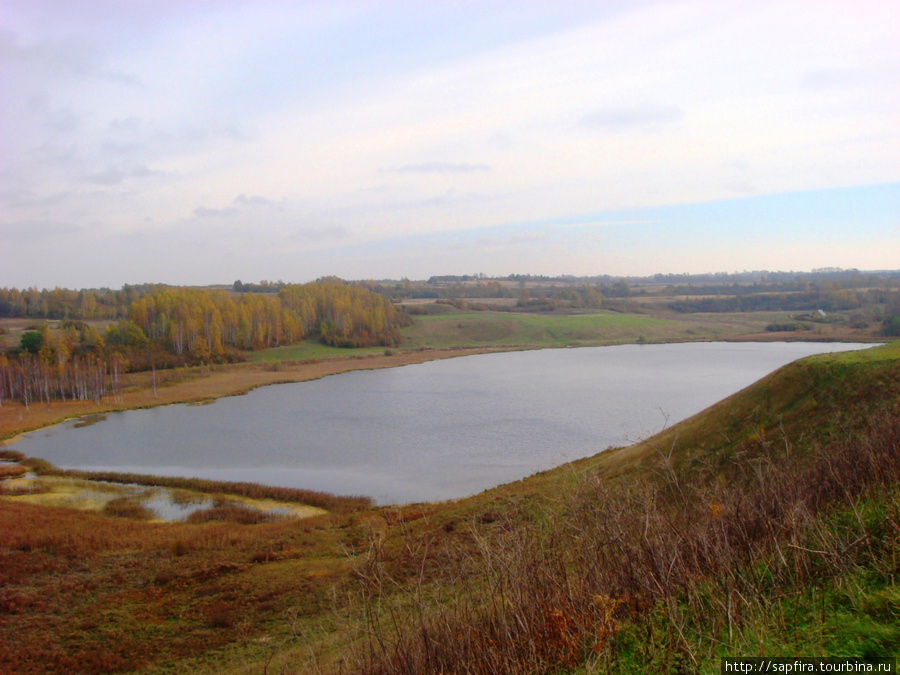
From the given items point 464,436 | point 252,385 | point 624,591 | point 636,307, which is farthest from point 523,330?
point 624,591

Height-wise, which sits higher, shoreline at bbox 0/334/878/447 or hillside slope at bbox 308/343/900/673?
hillside slope at bbox 308/343/900/673

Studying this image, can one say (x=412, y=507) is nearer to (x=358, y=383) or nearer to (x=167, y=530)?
(x=167, y=530)

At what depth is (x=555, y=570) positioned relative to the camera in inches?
198

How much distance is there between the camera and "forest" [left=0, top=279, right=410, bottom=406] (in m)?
44.9

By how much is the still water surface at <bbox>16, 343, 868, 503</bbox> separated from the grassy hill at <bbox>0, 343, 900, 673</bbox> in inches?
206

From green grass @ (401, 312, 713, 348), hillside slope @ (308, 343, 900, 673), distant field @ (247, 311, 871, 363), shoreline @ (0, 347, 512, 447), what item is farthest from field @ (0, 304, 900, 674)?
green grass @ (401, 312, 713, 348)

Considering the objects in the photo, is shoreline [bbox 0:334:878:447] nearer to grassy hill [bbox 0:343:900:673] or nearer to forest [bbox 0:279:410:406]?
forest [bbox 0:279:410:406]

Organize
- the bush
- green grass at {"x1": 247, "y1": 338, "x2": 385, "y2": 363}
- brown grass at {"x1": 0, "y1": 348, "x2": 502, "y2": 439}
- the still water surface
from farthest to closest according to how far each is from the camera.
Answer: green grass at {"x1": 247, "y1": 338, "x2": 385, "y2": 363}
the bush
brown grass at {"x1": 0, "y1": 348, "x2": 502, "y2": 439}
the still water surface

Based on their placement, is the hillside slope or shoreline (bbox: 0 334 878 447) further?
shoreline (bbox: 0 334 878 447)

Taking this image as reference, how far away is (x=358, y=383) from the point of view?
50.2 meters

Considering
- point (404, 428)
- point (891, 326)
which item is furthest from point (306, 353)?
point (891, 326)

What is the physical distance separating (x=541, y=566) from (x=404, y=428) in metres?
26.4

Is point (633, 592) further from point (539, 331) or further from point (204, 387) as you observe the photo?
point (539, 331)

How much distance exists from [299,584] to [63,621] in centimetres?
412
